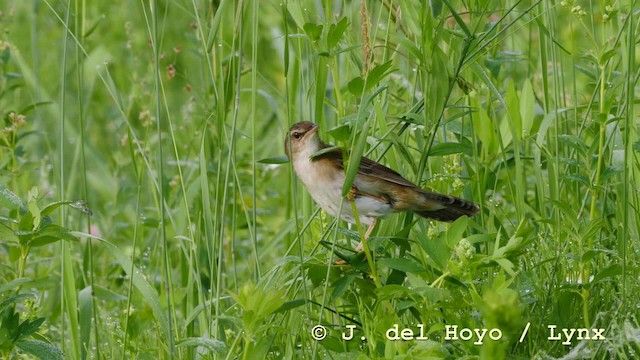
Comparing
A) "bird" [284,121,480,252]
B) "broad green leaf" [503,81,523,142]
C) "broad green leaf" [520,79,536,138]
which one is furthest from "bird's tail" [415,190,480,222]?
"broad green leaf" [520,79,536,138]

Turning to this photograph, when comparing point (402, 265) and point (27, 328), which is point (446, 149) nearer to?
point (402, 265)

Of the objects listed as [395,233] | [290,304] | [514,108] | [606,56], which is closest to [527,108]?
[514,108]

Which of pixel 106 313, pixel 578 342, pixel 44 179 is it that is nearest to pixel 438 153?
pixel 578 342

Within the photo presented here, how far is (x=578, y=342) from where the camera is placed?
9.83ft

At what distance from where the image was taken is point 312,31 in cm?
302

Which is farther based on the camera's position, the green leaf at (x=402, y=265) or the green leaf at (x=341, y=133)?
Answer: the green leaf at (x=402, y=265)

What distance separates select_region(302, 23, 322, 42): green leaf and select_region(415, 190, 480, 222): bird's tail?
584 millimetres

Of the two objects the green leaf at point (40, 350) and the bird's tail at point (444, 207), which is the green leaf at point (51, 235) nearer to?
the green leaf at point (40, 350)

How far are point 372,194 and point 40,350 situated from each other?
3.66ft

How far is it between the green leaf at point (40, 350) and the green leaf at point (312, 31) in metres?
1.06

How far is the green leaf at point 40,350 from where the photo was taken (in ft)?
9.67

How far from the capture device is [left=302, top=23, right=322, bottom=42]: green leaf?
9.87 ft

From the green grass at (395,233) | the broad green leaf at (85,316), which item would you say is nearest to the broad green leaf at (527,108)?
the green grass at (395,233)

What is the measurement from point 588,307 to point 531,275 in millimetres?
177
